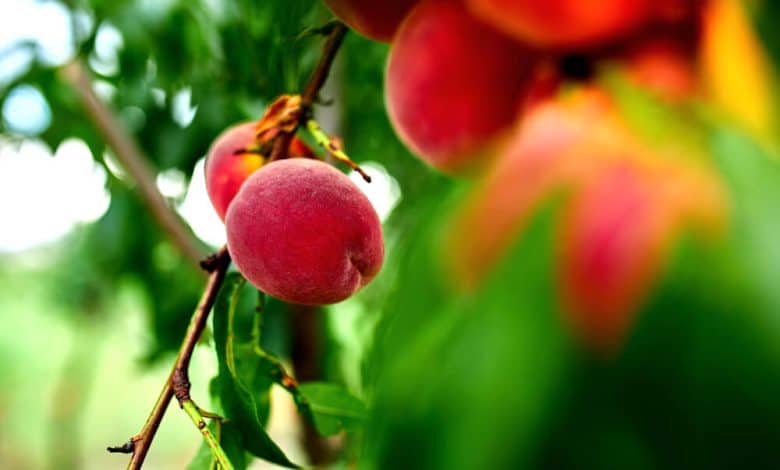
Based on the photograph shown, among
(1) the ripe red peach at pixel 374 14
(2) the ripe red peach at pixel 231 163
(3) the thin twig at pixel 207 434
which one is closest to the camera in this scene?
(1) the ripe red peach at pixel 374 14

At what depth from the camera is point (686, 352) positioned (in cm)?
14

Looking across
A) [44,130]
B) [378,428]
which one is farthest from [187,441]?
[378,428]

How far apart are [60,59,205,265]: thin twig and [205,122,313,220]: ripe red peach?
0.51m

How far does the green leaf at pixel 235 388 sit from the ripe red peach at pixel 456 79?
24cm

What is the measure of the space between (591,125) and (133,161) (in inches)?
39.0

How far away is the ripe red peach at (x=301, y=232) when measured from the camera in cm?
43

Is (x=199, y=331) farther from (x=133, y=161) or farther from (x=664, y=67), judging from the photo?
(x=133, y=161)

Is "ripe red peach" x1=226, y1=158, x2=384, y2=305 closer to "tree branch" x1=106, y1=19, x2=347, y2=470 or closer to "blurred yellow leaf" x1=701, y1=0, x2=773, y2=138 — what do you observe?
"tree branch" x1=106, y1=19, x2=347, y2=470

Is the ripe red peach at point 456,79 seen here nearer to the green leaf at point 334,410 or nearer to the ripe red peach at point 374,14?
the ripe red peach at point 374,14

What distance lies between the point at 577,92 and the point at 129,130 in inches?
44.1

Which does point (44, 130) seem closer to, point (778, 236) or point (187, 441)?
point (778, 236)

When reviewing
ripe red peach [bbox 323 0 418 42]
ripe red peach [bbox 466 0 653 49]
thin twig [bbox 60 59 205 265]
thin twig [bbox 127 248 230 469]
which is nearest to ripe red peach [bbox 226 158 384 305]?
thin twig [bbox 127 248 230 469]

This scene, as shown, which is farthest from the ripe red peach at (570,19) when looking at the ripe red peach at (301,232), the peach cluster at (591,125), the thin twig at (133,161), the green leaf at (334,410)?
the thin twig at (133,161)

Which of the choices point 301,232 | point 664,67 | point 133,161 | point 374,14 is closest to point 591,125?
point 664,67
